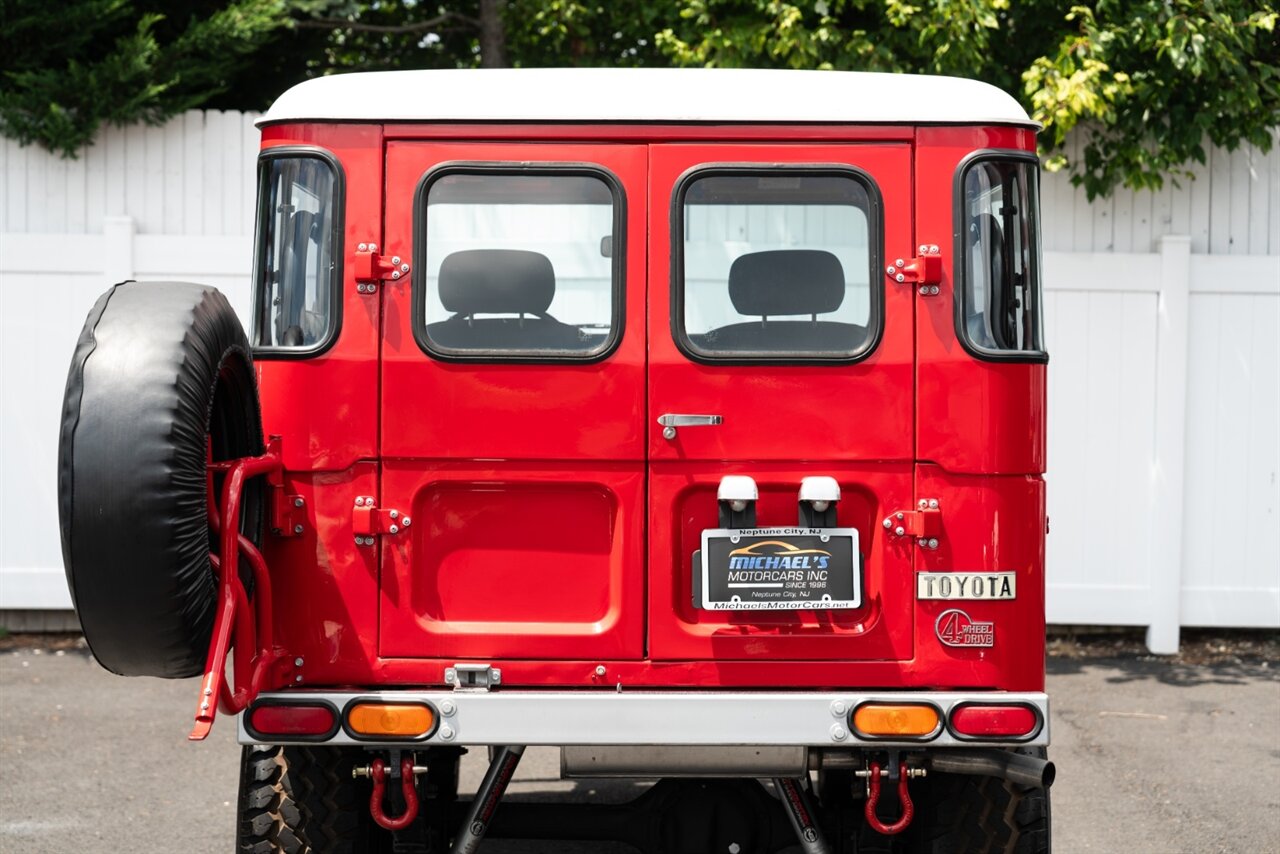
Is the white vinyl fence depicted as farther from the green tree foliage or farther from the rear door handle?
the rear door handle

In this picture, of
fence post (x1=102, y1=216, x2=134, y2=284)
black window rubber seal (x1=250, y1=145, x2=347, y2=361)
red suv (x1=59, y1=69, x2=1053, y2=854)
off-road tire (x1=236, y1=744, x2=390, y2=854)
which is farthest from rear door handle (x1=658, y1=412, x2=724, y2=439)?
fence post (x1=102, y1=216, x2=134, y2=284)

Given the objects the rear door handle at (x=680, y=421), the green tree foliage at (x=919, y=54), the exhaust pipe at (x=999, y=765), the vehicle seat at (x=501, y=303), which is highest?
the green tree foliage at (x=919, y=54)

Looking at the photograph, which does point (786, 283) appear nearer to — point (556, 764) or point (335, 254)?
point (335, 254)

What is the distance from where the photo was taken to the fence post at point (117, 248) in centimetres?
905

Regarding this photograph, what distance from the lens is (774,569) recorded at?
4.34 metres

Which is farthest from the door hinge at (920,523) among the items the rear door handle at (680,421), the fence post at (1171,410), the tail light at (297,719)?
the fence post at (1171,410)

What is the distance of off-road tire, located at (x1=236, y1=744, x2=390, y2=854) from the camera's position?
4.65m

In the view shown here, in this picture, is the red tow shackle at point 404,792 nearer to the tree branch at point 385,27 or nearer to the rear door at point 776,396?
the rear door at point 776,396

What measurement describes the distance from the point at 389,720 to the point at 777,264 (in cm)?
171

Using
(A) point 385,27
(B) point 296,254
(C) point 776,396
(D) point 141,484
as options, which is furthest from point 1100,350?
(D) point 141,484

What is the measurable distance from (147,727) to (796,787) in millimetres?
4385

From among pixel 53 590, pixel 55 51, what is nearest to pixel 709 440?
pixel 53 590

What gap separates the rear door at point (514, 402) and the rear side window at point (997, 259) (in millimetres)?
942

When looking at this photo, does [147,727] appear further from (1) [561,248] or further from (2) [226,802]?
(1) [561,248]
